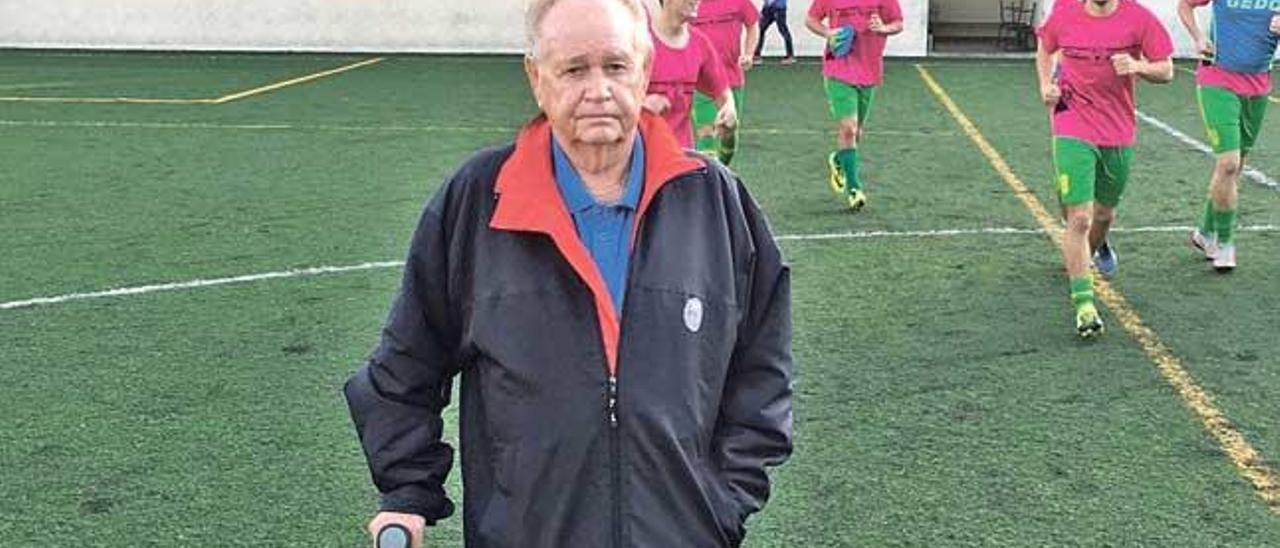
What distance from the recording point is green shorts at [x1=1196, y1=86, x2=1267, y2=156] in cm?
810

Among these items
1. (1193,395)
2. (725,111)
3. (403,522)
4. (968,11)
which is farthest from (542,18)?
(968,11)

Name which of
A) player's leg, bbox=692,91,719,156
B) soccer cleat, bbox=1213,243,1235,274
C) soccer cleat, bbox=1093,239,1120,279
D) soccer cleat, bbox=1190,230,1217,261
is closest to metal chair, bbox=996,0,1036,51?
player's leg, bbox=692,91,719,156

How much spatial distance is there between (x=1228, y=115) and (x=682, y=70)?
122 inches

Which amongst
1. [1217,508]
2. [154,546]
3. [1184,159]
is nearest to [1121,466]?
[1217,508]

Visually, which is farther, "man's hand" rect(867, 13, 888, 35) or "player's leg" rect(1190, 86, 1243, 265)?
"man's hand" rect(867, 13, 888, 35)

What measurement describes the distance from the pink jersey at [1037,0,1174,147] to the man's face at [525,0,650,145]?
5.03 m

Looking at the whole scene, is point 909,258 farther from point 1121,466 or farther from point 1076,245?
point 1121,466

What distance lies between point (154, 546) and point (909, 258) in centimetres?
520

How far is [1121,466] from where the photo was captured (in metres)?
5.03

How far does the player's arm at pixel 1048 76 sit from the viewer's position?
6.93 meters

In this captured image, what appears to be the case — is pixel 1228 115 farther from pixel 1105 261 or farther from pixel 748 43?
pixel 748 43

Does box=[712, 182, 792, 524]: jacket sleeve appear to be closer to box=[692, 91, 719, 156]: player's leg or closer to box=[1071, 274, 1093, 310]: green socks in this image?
box=[1071, 274, 1093, 310]: green socks

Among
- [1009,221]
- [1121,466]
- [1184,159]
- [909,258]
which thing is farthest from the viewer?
[1184,159]

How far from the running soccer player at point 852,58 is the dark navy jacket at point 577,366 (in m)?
7.98
